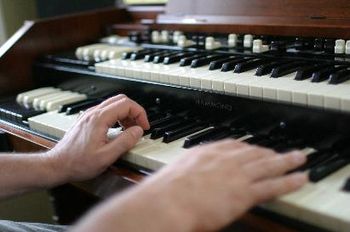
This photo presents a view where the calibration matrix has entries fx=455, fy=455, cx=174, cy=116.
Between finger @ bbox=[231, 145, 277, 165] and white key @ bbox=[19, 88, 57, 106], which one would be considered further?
white key @ bbox=[19, 88, 57, 106]

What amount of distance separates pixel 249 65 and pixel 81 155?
0.50 m

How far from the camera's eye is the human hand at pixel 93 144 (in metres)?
1.01

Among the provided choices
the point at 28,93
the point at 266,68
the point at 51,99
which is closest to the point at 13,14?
the point at 28,93

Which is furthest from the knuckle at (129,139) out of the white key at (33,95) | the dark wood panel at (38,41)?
the dark wood panel at (38,41)

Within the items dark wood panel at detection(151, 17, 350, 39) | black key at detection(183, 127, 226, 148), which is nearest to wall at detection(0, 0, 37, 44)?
dark wood panel at detection(151, 17, 350, 39)

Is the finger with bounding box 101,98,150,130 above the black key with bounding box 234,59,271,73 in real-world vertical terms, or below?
below

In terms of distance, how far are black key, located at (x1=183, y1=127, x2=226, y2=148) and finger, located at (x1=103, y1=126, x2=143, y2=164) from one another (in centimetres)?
12

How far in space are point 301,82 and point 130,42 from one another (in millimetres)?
874

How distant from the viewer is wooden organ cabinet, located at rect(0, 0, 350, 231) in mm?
880

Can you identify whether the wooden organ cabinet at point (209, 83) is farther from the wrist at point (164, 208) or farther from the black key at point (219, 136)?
the wrist at point (164, 208)

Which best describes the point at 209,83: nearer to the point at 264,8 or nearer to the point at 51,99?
the point at 264,8

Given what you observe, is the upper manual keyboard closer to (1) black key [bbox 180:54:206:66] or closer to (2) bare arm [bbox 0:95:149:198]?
(1) black key [bbox 180:54:206:66]

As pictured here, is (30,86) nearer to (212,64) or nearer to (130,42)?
(130,42)

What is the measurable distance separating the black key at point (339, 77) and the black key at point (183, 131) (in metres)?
0.32
